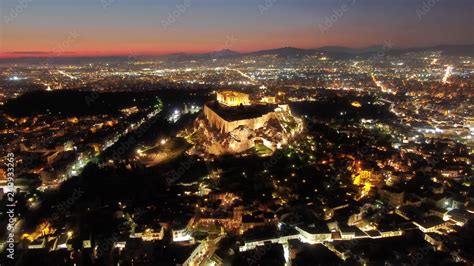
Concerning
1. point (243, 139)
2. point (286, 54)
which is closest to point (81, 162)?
point (243, 139)

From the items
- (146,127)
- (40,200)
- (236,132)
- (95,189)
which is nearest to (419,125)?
(236,132)

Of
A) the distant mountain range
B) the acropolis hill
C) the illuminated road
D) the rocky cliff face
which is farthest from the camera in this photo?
the distant mountain range

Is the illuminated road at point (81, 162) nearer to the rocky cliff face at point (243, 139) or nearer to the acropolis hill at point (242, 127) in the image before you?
the rocky cliff face at point (243, 139)

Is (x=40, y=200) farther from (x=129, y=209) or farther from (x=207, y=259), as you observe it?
(x=207, y=259)

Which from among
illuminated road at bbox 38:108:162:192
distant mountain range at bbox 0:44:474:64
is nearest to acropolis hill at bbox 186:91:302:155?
illuminated road at bbox 38:108:162:192

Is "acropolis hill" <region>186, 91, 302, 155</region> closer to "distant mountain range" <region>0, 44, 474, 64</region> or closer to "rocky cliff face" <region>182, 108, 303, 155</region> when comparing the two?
"rocky cliff face" <region>182, 108, 303, 155</region>

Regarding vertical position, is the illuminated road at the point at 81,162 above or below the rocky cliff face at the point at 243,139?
below

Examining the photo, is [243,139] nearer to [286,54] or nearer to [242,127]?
[242,127]

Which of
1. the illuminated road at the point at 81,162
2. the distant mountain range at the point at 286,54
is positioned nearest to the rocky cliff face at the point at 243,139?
the illuminated road at the point at 81,162
